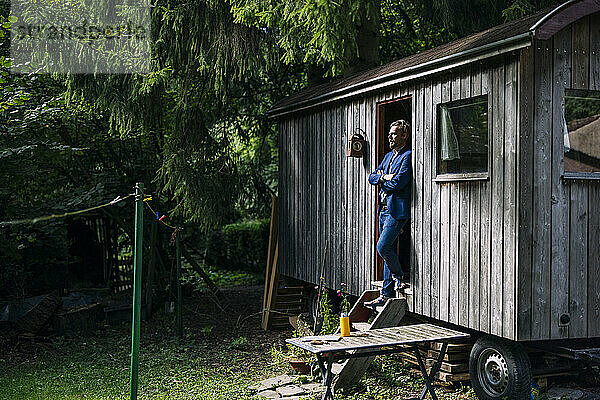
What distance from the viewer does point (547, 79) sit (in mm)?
5793

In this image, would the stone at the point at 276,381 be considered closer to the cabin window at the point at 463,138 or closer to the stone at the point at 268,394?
the stone at the point at 268,394

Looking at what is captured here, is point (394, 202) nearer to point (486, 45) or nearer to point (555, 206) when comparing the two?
point (555, 206)

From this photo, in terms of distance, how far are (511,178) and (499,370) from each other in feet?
6.11

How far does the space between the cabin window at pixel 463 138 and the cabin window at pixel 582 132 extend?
72 centimetres

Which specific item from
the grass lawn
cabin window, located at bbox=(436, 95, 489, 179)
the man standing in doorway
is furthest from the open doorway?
the grass lawn

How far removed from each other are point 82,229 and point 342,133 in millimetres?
7095

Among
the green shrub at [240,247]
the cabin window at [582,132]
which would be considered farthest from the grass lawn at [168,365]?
the green shrub at [240,247]

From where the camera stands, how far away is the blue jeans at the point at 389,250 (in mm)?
7430

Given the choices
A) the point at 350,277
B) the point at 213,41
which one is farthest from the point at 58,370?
the point at 213,41

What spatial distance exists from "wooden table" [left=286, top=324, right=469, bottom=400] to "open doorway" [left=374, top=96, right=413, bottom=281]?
1.83 metres

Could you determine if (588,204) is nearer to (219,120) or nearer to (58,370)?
(58,370)

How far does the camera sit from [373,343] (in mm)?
5859

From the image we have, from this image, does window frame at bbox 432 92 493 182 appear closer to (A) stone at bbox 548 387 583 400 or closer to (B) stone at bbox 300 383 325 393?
(A) stone at bbox 548 387 583 400

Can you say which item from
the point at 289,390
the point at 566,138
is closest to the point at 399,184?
Answer: the point at 566,138
